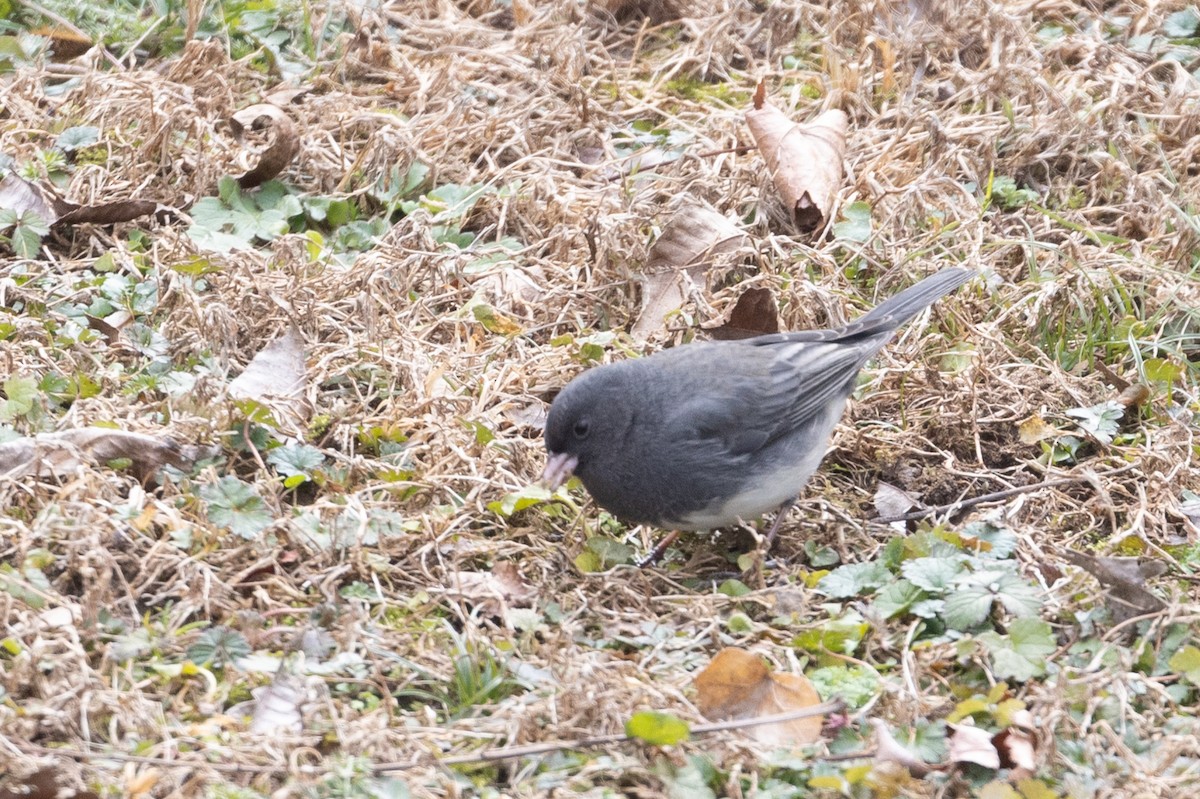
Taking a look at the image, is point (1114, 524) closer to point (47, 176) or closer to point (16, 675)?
point (16, 675)

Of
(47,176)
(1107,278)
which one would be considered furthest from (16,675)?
(1107,278)

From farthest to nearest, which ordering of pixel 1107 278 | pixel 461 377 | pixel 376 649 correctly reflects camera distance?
1. pixel 1107 278
2. pixel 461 377
3. pixel 376 649

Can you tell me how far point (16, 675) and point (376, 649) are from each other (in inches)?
31.2

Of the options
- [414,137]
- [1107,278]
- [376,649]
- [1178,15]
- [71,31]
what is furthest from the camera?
[1178,15]

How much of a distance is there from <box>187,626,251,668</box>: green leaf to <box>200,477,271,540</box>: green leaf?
1.36ft

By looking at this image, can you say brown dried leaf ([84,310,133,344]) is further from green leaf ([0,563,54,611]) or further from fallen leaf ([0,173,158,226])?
green leaf ([0,563,54,611])

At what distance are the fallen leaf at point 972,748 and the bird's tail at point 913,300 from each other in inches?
62.0

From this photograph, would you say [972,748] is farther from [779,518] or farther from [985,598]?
[779,518]

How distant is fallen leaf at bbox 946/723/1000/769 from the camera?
2846mm

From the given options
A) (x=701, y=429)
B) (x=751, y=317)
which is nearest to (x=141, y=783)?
(x=701, y=429)

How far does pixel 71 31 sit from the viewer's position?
19.3 feet

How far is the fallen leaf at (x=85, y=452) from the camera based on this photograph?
3.57 metres

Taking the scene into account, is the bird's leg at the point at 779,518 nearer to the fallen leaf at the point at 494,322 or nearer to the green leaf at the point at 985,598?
the green leaf at the point at 985,598

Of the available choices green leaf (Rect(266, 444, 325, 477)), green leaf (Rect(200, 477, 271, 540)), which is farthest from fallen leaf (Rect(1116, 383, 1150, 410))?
green leaf (Rect(200, 477, 271, 540))
